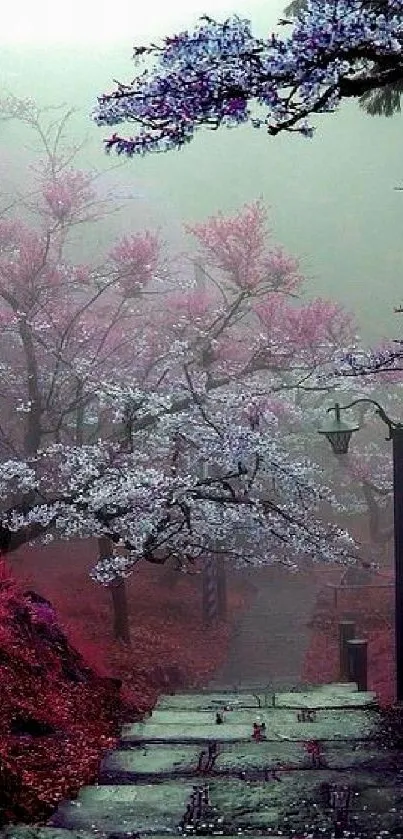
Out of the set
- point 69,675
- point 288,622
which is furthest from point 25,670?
point 288,622

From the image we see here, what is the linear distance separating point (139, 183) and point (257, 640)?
34058 millimetres

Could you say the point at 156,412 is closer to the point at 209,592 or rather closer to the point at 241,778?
the point at 209,592

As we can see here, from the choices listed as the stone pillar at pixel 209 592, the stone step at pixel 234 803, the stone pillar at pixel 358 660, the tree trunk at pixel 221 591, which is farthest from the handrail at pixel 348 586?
the stone step at pixel 234 803

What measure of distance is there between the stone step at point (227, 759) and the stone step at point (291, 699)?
6.34 feet

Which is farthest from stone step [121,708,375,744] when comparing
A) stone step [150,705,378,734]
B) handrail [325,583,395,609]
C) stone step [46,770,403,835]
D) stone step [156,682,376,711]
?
handrail [325,583,395,609]

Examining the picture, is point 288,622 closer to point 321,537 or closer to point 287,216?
point 321,537

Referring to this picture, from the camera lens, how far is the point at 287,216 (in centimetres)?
4431

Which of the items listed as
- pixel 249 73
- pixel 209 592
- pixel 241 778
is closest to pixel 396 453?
pixel 241 778

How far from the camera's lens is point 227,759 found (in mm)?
4898

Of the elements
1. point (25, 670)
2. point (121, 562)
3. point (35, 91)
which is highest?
point (35, 91)

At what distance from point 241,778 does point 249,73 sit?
3934 mm

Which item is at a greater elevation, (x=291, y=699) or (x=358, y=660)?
(x=358, y=660)

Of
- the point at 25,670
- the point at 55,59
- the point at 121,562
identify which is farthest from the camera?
the point at 55,59

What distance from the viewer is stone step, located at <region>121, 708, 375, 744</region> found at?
5713mm
